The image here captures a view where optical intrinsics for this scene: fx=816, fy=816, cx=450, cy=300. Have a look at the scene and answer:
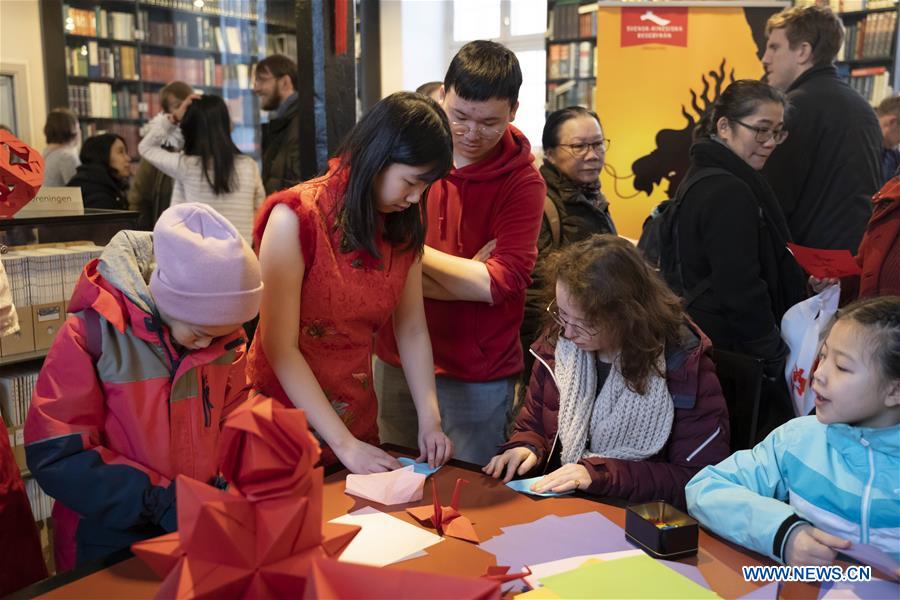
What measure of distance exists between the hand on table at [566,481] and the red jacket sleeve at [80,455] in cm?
68

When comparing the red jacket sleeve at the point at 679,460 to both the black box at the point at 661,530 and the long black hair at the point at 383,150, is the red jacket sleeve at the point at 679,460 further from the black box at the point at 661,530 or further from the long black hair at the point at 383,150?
the long black hair at the point at 383,150

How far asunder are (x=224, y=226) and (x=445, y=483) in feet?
2.14

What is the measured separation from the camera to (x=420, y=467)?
168 centimetres

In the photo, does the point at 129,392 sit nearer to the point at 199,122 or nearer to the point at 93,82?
the point at 199,122

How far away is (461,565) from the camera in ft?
4.23

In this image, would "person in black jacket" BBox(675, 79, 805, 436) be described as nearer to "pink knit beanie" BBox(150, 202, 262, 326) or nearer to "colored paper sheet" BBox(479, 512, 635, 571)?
"colored paper sheet" BBox(479, 512, 635, 571)

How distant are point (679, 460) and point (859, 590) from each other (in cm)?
56

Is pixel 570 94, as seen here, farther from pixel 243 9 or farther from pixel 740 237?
pixel 740 237

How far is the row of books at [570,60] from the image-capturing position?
734cm

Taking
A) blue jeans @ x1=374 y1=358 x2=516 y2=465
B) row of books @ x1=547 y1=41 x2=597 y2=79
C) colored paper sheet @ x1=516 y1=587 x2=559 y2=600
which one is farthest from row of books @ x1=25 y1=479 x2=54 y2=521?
row of books @ x1=547 y1=41 x2=597 y2=79

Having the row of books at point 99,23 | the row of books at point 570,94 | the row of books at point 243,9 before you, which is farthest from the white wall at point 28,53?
the row of books at point 570,94

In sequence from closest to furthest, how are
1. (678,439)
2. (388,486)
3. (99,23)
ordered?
(388,486), (678,439), (99,23)

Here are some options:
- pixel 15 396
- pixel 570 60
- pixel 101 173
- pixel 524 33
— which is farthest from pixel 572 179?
pixel 524 33

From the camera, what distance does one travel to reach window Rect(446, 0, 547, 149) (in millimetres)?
8266
